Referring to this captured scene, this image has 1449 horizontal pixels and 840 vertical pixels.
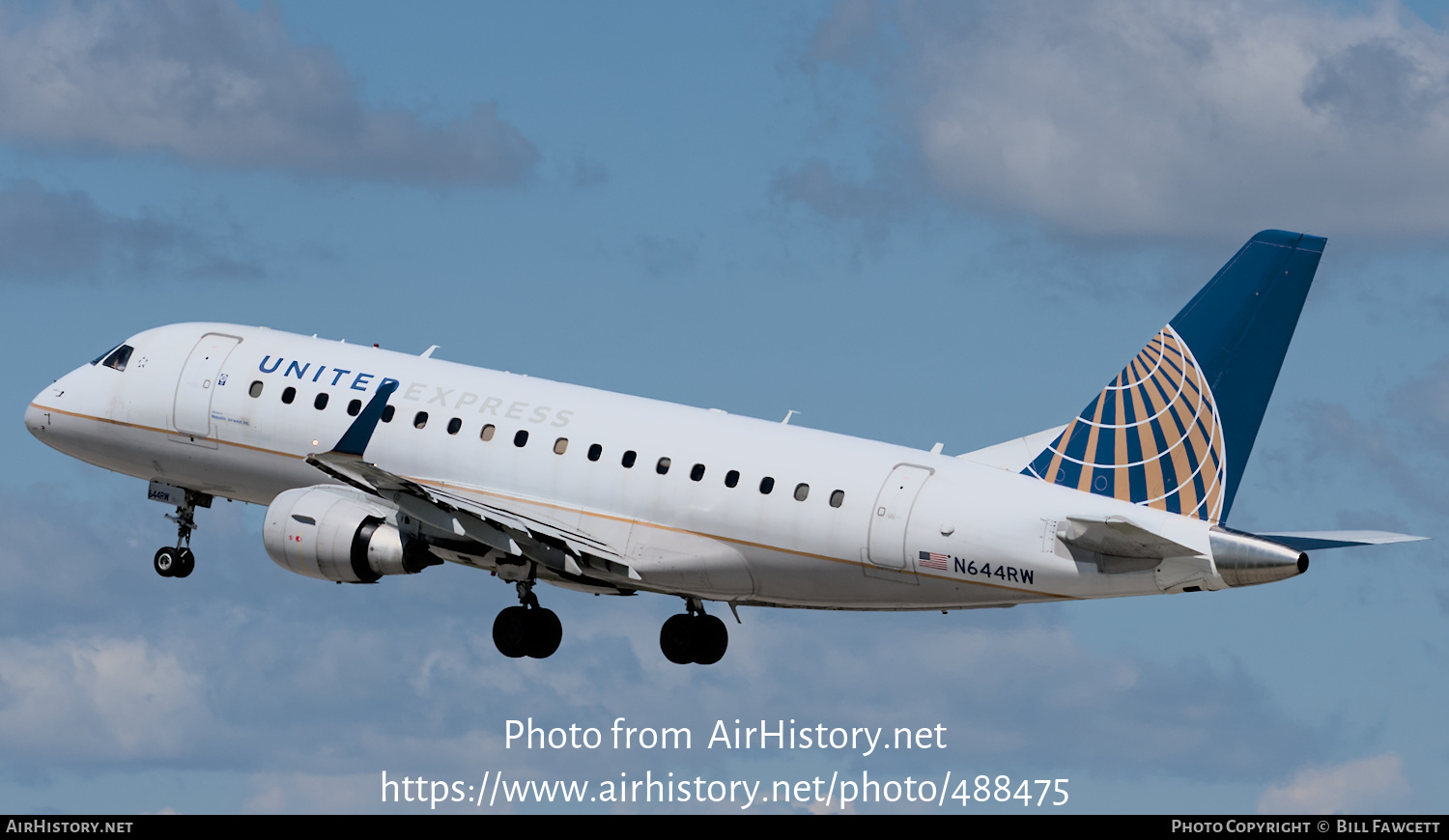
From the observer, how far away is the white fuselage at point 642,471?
36969mm

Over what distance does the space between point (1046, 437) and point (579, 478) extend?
968 centimetres

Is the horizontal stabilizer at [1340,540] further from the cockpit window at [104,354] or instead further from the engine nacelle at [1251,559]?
the cockpit window at [104,354]

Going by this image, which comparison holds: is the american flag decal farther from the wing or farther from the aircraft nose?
the aircraft nose

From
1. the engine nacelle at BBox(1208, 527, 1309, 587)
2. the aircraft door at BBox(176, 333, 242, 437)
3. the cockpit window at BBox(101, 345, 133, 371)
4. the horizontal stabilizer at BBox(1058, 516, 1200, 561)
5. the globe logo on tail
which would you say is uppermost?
the cockpit window at BBox(101, 345, 133, 371)

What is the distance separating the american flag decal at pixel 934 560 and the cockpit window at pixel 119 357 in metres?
20.0

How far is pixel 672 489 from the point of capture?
39.7 metres

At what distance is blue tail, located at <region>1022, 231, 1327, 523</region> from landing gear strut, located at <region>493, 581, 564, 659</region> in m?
10.9

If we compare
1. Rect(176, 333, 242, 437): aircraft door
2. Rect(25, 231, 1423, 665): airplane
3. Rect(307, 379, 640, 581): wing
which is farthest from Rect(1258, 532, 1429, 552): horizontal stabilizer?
Rect(176, 333, 242, 437): aircraft door

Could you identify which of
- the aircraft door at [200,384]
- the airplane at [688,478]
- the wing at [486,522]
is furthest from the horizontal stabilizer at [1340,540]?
the aircraft door at [200,384]

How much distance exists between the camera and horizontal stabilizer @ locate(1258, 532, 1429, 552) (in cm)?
3394

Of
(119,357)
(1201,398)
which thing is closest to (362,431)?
(119,357)

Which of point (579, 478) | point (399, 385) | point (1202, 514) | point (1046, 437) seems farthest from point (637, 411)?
point (1202, 514)

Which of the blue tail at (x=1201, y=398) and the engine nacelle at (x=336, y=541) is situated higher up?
the blue tail at (x=1201, y=398)

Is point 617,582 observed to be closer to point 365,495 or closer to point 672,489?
point 672,489
